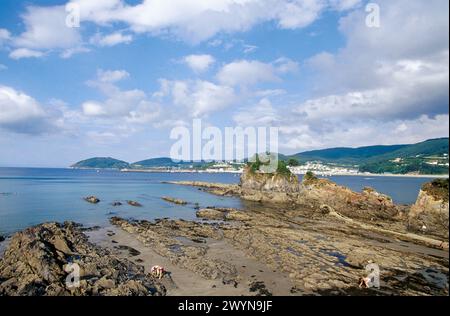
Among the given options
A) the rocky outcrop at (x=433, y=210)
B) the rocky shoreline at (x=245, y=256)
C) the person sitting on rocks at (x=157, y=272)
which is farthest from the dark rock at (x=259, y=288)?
the rocky outcrop at (x=433, y=210)

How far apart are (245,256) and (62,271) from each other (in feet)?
56.7

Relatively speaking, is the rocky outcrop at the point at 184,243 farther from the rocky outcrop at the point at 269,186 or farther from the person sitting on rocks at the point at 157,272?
the rocky outcrop at the point at 269,186

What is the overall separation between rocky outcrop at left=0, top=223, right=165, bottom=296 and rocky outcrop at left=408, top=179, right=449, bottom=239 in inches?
1788

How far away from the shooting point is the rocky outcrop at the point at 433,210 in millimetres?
47000

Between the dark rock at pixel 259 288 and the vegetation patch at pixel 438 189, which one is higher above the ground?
the vegetation patch at pixel 438 189

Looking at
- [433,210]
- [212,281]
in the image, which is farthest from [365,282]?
[433,210]

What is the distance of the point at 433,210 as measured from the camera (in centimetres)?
4834

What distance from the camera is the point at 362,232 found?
46.4 metres

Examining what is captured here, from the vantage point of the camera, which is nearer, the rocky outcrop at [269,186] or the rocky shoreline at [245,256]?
the rocky shoreline at [245,256]

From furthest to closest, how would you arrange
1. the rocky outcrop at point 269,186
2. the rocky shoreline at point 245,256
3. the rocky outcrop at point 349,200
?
the rocky outcrop at point 269,186 → the rocky outcrop at point 349,200 → the rocky shoreline at point 245,256

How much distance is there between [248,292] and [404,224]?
146 feet

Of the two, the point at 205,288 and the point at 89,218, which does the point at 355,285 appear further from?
the point at 89,218

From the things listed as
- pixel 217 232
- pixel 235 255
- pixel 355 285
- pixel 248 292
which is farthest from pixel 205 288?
pixel 217 232

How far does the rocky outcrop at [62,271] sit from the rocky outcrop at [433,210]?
1788 inches
